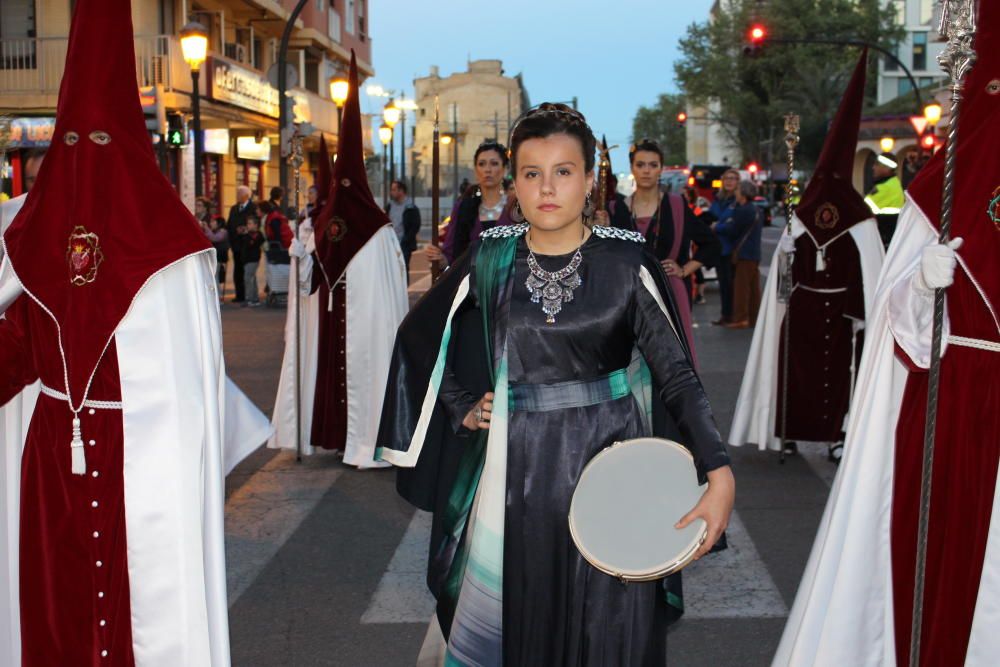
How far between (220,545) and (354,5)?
154 feet

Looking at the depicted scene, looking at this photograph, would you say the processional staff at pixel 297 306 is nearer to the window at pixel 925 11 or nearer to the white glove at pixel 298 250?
the white glove at pixel 298 250

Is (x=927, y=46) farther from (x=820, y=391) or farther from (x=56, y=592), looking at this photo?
(x=56, y=592)

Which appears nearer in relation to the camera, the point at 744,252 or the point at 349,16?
the point at 744,252

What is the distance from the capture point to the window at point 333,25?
1696 inches

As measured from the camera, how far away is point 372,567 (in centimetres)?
612

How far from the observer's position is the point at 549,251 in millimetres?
3467

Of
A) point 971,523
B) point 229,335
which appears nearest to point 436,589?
point 971,523

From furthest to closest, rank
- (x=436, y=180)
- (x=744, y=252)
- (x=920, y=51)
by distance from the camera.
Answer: (x=920, y=51)
(x=744, y=252)
(x=436, y=180)

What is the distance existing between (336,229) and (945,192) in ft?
18.1

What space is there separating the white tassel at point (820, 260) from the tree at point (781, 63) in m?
53.7

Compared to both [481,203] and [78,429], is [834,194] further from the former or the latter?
[78,429]

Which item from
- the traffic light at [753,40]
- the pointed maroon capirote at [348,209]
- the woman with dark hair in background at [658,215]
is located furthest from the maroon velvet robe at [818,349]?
the traffic light at [753,40]

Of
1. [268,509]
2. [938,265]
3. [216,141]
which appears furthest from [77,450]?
[216,141]

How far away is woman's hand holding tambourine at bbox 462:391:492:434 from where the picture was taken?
3.45m
